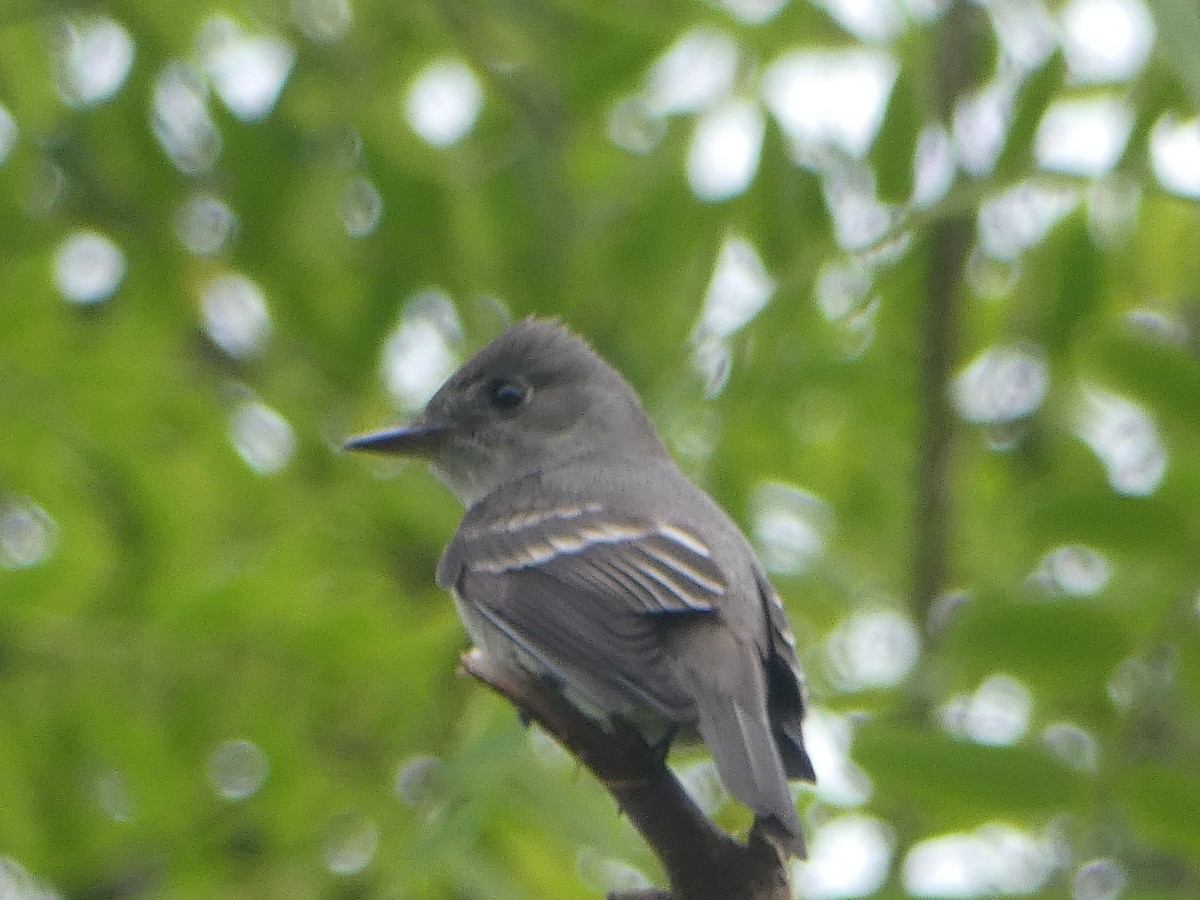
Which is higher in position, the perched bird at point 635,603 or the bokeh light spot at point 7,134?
the bokeh light spot at point 7,134

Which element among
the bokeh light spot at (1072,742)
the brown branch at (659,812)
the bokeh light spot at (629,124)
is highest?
the bokeh light spot at (629,124)

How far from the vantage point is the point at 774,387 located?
3.73 m

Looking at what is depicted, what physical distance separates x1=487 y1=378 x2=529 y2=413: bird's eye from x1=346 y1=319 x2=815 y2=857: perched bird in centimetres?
9

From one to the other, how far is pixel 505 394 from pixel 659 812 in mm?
1925

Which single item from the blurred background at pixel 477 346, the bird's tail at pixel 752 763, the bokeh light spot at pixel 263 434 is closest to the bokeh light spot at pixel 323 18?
the blurred background at pixel 477 346

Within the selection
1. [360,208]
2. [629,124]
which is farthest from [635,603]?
[629,124]

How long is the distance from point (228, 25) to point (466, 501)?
4.66 feet

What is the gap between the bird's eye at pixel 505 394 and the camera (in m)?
4.06

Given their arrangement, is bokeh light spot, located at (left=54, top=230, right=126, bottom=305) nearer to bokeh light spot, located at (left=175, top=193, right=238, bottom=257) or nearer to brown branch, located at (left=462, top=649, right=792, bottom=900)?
bokeh light spot, located at (left=175, top=193, right=238, bottom=257)

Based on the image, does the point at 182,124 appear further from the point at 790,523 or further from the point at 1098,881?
the point at 1098,881

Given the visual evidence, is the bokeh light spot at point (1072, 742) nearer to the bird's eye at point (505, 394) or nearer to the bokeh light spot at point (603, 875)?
the bokeh light spot at point (603, 875)

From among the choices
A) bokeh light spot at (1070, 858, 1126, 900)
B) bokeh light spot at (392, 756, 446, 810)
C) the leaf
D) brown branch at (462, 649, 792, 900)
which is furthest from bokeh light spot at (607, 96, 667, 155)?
brown branch at (462, 649, 792, 900)

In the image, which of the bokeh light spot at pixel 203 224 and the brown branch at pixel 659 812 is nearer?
the brown branch at pixel 659 812

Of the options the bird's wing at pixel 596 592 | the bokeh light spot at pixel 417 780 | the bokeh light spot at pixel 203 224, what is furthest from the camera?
the bokeh light spot at pixel 203 224
